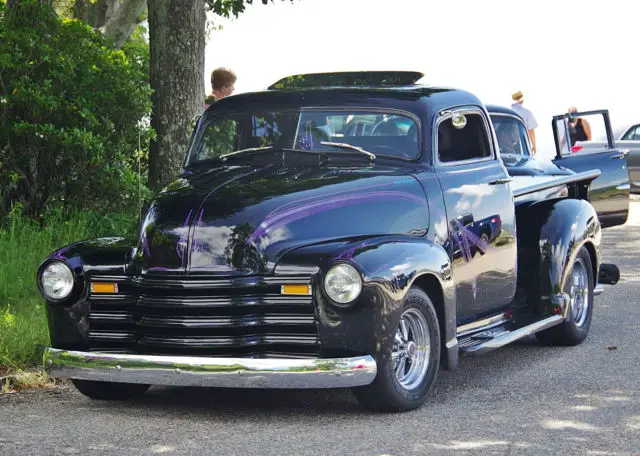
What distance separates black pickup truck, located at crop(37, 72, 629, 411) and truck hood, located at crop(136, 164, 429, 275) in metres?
0.01

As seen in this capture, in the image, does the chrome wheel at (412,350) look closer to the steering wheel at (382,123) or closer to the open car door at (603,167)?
the steering wheel at (382,123)

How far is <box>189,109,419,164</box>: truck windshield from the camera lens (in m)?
8.20

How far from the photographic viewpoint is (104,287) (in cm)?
729

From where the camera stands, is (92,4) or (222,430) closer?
(222,430)

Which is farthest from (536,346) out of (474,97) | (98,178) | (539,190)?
(98,178)

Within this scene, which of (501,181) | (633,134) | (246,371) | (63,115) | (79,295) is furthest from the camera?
(633,134)

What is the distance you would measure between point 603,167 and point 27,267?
625 centimetres

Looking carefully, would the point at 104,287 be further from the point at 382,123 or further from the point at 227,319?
the point at 382,123

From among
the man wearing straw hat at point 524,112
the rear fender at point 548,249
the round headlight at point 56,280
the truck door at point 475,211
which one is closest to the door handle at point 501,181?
the truck door at point 475,211

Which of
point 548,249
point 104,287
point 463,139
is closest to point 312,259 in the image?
point 104,287

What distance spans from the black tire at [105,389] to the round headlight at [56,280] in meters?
0.58

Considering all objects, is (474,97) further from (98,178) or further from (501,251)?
(98,178)

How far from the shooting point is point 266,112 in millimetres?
8492

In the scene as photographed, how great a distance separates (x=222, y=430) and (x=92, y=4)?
51.7 ft
